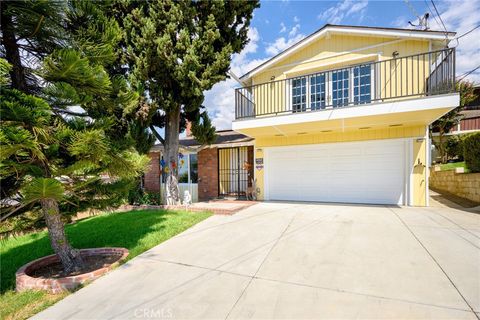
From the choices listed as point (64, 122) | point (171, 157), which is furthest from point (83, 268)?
point (171, 157)

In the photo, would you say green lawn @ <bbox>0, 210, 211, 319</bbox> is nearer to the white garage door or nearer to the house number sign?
the house number sign

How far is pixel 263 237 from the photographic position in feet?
17.3

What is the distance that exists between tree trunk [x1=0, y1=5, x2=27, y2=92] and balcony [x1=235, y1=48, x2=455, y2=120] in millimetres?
6602

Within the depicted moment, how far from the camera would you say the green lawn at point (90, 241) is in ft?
10.8

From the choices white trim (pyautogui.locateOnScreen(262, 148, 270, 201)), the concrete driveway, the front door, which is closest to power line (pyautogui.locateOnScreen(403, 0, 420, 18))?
white trim (pyautogui.locateOnScreen(262, 148, 270, 201))

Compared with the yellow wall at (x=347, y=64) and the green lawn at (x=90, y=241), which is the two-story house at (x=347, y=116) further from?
the green lawn at (x=90, y=241)

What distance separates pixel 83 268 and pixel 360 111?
26.6 ft

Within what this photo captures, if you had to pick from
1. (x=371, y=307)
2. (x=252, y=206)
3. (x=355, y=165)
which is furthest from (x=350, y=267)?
(x=355, y=165)

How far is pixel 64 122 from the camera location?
360cm

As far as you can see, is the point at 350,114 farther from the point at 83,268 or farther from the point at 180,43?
the point at 83,268

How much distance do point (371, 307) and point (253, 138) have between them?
8867mm

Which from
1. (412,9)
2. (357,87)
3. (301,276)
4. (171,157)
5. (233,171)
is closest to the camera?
(301,276)

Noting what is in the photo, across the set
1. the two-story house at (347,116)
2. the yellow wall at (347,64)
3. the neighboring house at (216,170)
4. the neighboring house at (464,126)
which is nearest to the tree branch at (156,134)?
the neighboring house at (216,170)

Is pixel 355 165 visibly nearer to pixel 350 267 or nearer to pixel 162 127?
pixel 350 267
